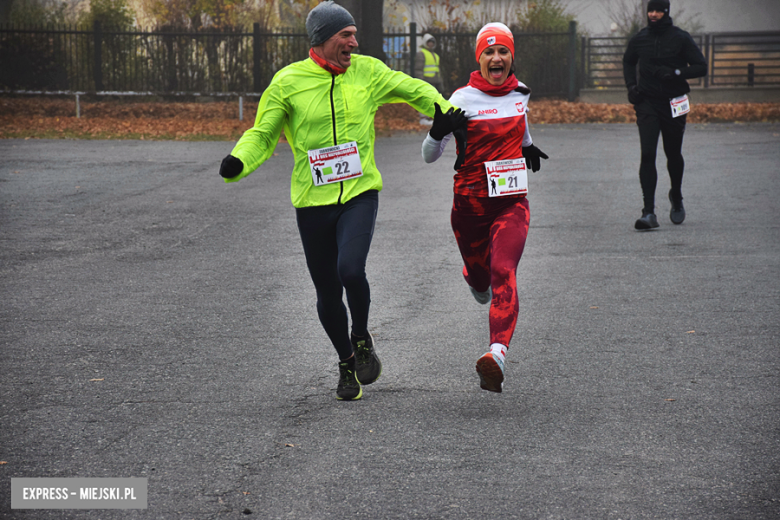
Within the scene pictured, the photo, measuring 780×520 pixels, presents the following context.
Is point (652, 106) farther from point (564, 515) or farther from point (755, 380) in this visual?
point (564, 515)

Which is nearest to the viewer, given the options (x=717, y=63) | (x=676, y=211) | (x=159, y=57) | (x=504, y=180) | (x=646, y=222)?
(x=504, y=180)

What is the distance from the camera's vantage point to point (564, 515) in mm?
3373

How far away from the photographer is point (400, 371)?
5.25 metres

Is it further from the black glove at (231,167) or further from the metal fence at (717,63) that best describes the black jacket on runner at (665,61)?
the metal fence at (717,63)

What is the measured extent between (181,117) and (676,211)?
17.3 m

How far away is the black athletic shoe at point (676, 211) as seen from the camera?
10015mm

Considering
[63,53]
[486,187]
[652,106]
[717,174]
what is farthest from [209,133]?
[486,187]

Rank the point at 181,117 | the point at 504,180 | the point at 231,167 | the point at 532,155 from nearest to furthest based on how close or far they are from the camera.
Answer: the point at 231,167 < the point at 504,180 < the point at 532,155 < the point at 181,117

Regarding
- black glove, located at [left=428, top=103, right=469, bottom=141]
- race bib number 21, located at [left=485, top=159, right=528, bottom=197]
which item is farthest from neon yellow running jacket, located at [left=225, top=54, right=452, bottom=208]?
race bib number 21, located at [left=485, top=159, right=528, bottom=197]

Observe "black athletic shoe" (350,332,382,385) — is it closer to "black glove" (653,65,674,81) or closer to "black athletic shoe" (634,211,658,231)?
"black athletic shoe" (634,211,658,231)

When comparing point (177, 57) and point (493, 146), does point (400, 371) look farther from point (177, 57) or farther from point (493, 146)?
point (177, 57)

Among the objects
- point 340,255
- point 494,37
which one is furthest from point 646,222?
point 340,255

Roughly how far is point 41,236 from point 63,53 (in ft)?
62.9

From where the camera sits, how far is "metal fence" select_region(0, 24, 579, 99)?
25891 mm
